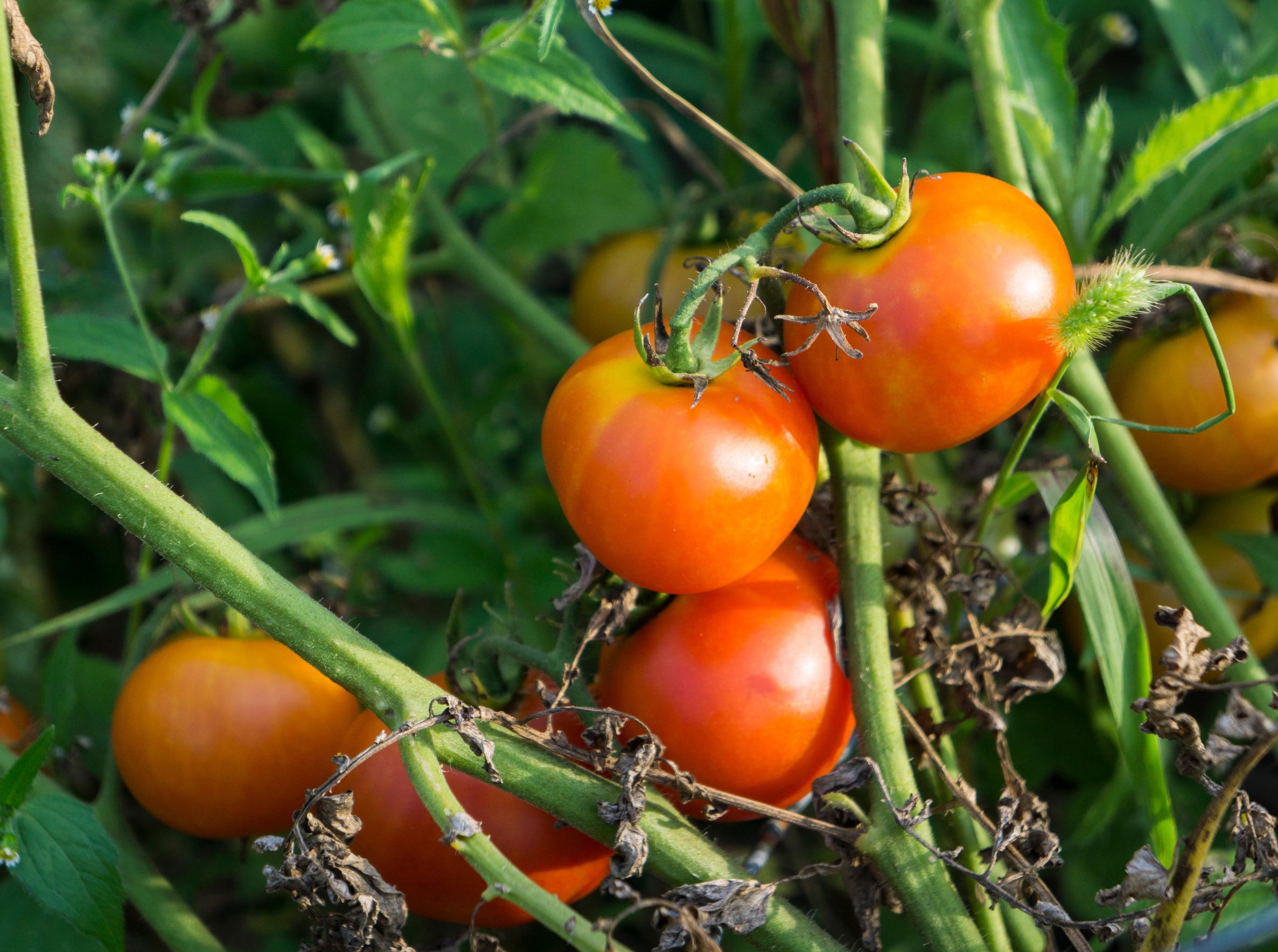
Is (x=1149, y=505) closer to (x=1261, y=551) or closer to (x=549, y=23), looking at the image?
(x=1261, y=551)

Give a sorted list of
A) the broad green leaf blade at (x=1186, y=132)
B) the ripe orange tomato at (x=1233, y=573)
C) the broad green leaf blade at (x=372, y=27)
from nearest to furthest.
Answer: the broad green leaf blade at (x=1186, y=132) < the broad green leaf blade at (x=372, y=27) < the ripe orange tomato at (x=1233, y=573)

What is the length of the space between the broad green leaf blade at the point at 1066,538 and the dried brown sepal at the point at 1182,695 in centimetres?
8

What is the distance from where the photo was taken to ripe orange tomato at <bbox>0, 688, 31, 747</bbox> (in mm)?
1263

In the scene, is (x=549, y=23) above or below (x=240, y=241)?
above

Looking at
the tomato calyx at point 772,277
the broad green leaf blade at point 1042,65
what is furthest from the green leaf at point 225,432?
the broad green leaf blade at point 1042,65

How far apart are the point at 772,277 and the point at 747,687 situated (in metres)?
0.35

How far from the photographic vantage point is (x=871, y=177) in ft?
2.52

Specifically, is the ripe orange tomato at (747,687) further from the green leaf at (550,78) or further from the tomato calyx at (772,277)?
the green leaf at (550,78)

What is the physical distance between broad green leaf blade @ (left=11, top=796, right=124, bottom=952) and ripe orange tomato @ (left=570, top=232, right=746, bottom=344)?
914 mm

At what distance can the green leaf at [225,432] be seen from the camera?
1066 mm

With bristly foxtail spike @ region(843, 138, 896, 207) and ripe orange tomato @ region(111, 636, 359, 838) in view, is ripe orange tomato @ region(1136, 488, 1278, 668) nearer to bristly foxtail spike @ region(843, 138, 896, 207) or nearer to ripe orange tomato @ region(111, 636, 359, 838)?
bristly foxtail spike @ region(843, 138, 896, 207)

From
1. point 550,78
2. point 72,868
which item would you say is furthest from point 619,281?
point 72,868

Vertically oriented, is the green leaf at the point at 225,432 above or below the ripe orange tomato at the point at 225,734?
above

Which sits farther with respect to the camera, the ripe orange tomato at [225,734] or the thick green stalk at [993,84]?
the thick green stalk at [993,84]
